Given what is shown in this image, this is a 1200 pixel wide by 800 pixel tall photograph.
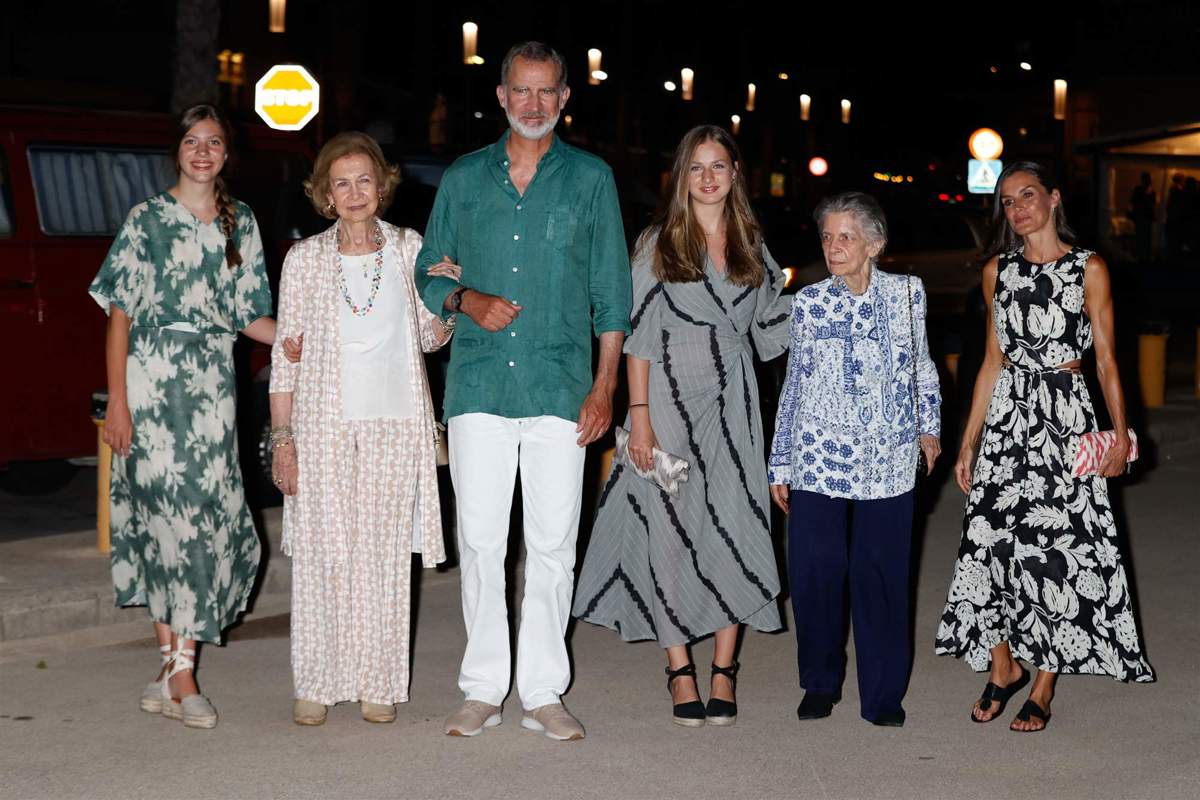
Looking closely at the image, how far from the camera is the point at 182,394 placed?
5.43 meters

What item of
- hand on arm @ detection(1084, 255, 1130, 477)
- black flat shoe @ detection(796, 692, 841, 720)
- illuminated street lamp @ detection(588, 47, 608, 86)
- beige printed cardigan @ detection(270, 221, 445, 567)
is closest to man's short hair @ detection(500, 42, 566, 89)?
beige printed cardigan @ detection(270, 221, 445, 567)

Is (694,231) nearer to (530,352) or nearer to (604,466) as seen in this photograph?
(530,352)

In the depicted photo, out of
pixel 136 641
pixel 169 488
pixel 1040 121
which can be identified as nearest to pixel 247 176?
pixel 136 641

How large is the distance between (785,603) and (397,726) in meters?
2.70

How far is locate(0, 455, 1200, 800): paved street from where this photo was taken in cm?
480

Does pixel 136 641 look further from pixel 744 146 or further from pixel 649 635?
pixel 744 146

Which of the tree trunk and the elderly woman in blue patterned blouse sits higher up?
the tree trunk

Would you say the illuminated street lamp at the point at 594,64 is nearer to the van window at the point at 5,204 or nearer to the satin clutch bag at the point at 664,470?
the van window at the point at 5,204

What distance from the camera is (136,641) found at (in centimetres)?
666

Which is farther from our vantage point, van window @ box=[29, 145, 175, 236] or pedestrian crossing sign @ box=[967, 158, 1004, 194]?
pedestrian crossing sign @ box=[967, 158, 1004, 194]

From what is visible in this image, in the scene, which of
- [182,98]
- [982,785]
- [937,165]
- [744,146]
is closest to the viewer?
[982,785]

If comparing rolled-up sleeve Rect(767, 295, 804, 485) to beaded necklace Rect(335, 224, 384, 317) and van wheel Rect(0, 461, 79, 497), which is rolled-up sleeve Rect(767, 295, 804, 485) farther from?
van wheel Rect(0, 461, 79, 497)

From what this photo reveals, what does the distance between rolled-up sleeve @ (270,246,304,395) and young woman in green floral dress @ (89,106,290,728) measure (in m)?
0.31

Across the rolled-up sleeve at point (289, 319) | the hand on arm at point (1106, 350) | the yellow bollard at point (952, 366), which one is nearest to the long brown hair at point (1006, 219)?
the hand on arm at point (1106, 350)
